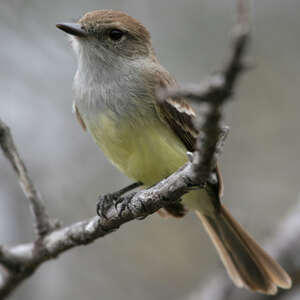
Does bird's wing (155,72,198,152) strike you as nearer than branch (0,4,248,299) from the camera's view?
No

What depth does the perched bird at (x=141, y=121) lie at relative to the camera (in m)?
4.13

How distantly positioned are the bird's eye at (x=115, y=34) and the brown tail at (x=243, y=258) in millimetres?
1893

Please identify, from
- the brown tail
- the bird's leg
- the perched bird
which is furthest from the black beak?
the brown tail

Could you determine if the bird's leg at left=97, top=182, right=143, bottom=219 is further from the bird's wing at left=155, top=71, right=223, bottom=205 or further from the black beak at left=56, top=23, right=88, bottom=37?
the black beak at left=56, top=23, right=88, bottom=37

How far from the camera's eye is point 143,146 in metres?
4.07

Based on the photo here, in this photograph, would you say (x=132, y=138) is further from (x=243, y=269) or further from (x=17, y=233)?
(x=17, y=233)

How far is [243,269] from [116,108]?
2.00 m

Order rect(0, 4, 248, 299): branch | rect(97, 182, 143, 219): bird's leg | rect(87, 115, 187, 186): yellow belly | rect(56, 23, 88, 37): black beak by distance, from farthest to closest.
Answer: rect(56, 23, 88, 37): black beak → rect(87, 115, 187, 186): yellow belly → rect(97, 182, 143, 219): bird's leg → rect(0, 4, 248, 299): branch

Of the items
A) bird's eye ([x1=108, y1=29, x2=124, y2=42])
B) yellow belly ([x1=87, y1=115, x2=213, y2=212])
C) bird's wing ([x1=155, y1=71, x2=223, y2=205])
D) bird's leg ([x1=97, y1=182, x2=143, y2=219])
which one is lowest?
bird's leg ([x1=97, y1=182, x2=143, y2=219])

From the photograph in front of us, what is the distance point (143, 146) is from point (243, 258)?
1712mm

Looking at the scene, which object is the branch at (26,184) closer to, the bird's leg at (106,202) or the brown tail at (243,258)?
the bird's leg at (106,202)

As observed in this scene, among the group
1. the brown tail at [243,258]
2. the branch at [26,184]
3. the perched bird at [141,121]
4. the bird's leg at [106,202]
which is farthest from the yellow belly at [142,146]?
the brown tail at [243,258]

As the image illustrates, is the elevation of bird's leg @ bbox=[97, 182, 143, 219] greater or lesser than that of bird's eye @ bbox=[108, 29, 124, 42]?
lesser

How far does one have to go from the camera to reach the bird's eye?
470 centimetres
